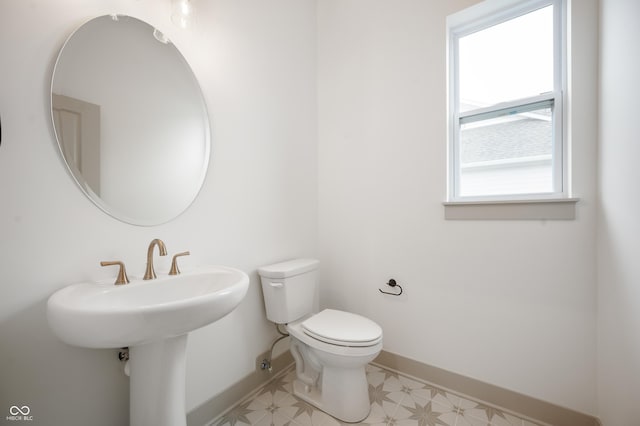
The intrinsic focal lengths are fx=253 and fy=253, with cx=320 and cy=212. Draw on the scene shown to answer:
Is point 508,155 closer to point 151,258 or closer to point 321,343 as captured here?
point 321,343

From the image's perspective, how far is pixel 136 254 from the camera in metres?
0.99

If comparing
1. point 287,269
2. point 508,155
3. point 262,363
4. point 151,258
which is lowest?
point 262,363

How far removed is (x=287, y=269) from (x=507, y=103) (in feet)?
4.98

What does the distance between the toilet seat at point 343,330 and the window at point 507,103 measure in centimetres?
89

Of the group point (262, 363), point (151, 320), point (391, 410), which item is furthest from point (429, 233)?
point (151, 320)

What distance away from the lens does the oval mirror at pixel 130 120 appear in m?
0.86

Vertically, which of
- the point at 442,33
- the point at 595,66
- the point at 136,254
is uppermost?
the point at 442,33

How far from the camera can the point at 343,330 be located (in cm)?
128

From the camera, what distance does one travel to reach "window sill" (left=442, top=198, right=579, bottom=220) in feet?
3.82

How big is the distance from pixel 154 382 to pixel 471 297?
Result: 4.94 ft

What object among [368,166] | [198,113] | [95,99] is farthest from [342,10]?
[95,99]

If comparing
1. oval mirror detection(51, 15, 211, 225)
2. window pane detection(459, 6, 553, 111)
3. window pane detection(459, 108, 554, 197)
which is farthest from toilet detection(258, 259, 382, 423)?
window pane detection(459, 6, 553, 111)

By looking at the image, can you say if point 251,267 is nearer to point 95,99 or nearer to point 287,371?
point 287,371

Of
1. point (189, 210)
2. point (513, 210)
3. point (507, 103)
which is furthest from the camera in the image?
point (507, 103)
